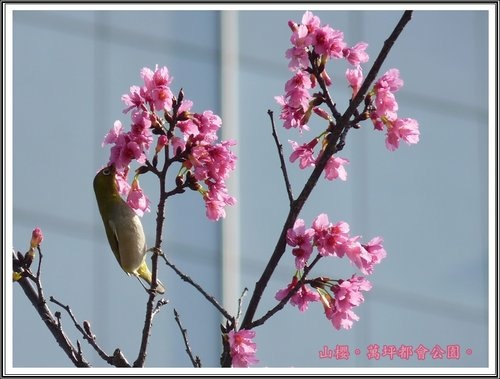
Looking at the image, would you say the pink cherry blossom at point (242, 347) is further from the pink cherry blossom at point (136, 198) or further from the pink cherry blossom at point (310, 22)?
the pink cherry blossom at point (310, 22)

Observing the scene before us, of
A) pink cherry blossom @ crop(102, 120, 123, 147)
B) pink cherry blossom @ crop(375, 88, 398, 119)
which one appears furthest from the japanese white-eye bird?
pink cherry blossom @ crop(375, 88, 398, 119)

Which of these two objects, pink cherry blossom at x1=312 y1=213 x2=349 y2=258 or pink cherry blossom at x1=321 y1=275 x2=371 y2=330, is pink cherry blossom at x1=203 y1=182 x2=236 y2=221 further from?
pink cherry blossom at x1=321 y1=275 x2=371 y2=330

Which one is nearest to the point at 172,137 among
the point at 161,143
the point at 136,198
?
the point at 161,143

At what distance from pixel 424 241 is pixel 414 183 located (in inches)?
19.7

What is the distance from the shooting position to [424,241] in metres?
9.81

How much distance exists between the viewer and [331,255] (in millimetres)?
3459

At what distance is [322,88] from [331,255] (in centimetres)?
50

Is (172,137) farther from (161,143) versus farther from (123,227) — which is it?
(123,227)

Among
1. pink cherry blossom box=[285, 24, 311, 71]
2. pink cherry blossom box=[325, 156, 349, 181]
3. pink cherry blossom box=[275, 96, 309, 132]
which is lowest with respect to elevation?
pink cherry blossom box=[325, 156, 349, 181]

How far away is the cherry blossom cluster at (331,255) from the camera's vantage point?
3.45m

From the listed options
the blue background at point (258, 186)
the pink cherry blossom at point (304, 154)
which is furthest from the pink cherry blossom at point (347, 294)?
the blue background at point (258, 186)

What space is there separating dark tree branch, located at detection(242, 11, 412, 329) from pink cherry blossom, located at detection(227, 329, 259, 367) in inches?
1.1

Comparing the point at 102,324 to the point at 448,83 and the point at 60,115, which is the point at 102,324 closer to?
the point at 60,115

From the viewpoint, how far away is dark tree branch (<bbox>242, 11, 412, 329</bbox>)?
10.6ft
